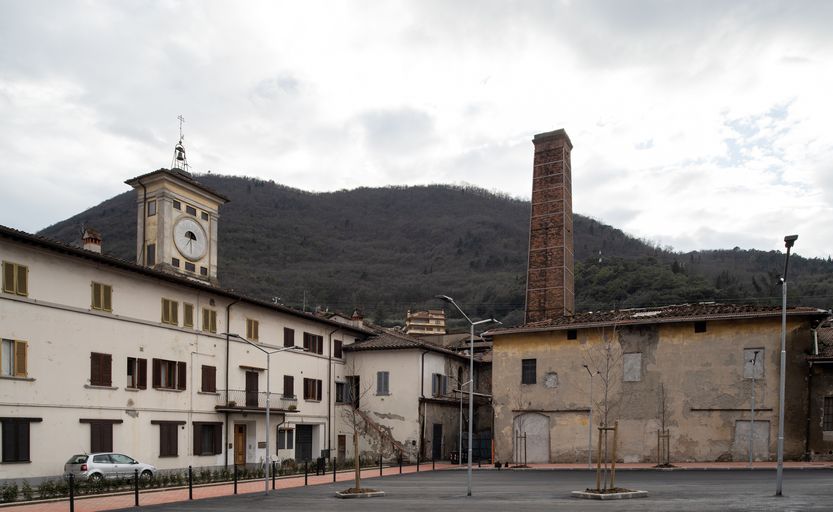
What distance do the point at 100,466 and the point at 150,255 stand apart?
2048cm

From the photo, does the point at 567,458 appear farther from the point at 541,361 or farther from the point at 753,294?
the point at 753,294

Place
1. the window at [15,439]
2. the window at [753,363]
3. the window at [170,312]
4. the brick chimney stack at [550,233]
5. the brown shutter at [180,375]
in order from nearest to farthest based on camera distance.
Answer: the window at [15,439]
the window at [170,312]
the brown shutter at [180,375]
the window at [753,363]
the brick chimney stack at [550,233]

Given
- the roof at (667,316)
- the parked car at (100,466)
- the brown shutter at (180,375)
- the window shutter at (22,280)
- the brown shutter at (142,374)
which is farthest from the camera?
the roof at (667,316)

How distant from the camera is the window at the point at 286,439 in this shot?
4897 cm

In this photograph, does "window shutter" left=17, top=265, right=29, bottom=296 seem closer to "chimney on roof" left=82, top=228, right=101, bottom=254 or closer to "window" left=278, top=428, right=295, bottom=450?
"chimney on roof" left=82, top=228, right=101, bottom=254

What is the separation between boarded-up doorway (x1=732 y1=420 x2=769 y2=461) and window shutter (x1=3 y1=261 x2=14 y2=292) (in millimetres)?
36102

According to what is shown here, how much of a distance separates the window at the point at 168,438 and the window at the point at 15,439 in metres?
7.67

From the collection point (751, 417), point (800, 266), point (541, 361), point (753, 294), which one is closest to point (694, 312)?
point (751, 417)

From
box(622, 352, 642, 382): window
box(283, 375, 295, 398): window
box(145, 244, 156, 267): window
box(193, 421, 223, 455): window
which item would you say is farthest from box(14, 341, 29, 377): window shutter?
box(622, 352, 642, 382): window

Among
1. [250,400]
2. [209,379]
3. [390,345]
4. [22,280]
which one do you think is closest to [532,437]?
[390,345]

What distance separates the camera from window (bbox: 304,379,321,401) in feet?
169

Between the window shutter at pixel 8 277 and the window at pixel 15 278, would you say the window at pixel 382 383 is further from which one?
the window shutter at pixel 8 277

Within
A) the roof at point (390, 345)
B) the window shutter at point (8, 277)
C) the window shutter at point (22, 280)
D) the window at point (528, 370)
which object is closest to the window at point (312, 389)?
the roof at point (390, 345)

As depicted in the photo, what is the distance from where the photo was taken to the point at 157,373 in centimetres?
3897
